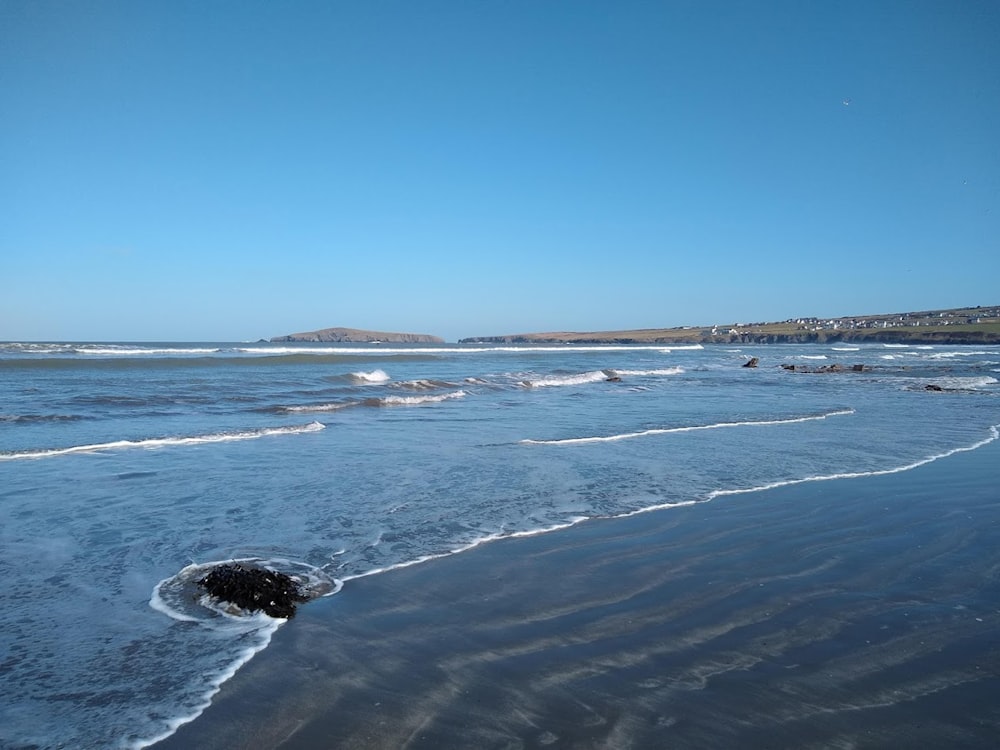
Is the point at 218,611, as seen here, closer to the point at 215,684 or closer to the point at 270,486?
the point at 215,684

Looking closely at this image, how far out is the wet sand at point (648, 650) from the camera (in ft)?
11.0

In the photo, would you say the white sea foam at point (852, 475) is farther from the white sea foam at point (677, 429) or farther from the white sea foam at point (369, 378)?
the white sea foam at point (369, 378)

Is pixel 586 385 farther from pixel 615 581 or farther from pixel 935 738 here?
pixel 935 738

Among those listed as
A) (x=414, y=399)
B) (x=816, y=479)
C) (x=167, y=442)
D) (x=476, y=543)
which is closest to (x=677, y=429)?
(x=816, y=479)

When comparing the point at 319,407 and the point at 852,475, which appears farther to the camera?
the point at 319,407

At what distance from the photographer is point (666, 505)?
8.04 meters

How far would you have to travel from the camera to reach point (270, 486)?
895cm

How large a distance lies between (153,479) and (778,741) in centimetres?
847

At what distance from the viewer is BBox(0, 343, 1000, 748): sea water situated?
411 cm

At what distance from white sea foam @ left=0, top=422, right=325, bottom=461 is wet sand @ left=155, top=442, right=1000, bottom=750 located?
817cm

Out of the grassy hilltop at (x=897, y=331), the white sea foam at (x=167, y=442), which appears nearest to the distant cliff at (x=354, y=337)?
the grassy hilltop at (x=897, y=331)

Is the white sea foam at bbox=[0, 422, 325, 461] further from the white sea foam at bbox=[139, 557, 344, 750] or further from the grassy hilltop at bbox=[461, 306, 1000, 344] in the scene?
the grassy hilltop at bbox=[461, 306, 1000, 344]

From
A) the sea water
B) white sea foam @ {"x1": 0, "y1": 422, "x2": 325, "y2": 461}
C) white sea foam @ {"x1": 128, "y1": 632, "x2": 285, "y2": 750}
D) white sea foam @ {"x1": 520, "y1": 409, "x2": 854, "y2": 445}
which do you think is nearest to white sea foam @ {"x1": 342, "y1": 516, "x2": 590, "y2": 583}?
the sea water

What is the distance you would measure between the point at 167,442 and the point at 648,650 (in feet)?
35.0
